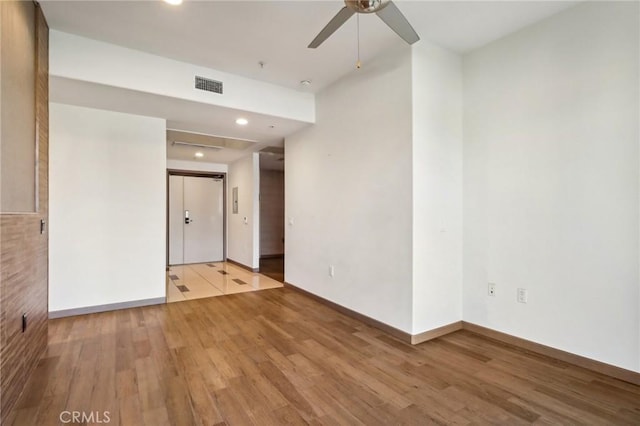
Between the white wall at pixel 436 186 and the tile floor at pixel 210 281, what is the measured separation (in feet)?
8.92

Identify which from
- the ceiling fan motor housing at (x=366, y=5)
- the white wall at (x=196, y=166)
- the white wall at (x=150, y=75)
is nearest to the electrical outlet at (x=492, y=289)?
the ceiling fan motor housing at (x=366, y=5)

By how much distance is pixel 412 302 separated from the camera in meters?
2.75

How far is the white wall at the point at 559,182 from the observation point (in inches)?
84.7

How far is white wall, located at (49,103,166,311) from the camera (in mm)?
3453

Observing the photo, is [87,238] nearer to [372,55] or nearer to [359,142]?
[359,142]

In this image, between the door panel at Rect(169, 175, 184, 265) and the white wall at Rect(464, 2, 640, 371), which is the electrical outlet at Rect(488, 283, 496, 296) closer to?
the white wall at Rect(464, 2, 640, 371)

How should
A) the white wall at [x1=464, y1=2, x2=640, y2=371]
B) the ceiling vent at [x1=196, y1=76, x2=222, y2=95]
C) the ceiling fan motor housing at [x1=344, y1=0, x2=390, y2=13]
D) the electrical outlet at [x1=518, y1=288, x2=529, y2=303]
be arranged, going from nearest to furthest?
the ceiling fan motor housing at [x1=344, y1=0, x2=390, y2=13] → the white wall at [x1=464, y1=2, x2=640, y2=371] → the electrical outlet at [x1=518, y1=288, x2=529, y2=303] → the ceiling vent at [x1=196, y1=76, x2=222, y2=95]

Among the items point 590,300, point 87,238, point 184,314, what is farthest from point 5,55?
point 590,300

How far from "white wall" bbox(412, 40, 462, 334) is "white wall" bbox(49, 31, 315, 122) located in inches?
69.6

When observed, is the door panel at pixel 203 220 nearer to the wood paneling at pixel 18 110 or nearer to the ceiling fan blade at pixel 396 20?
the wood paneling at pixel 18 110

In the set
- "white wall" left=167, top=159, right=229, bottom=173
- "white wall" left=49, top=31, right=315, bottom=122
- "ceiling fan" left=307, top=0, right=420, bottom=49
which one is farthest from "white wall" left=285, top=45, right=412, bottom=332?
"white wall" left=167, top=159, right=229, bottom=173

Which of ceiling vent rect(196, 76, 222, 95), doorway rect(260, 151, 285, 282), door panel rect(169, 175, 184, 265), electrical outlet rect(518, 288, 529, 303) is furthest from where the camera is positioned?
doorway rect(260, 151, 285, 282)

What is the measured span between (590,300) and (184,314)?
3850 millimetres

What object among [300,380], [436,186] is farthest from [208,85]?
[300,380]
